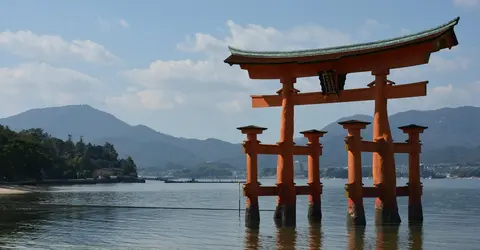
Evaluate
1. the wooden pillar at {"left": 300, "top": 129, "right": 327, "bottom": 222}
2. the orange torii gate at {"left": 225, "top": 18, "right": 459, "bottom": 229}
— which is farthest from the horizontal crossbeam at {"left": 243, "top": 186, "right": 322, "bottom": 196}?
the wooden pillar at {"left": 300, "top": 129, "right": 327, "bottom": 222}

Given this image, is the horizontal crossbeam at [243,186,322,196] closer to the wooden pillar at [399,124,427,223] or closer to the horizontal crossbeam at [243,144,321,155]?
the horizontal crossbeam at [243,144,321,155]

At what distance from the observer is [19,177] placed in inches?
3676

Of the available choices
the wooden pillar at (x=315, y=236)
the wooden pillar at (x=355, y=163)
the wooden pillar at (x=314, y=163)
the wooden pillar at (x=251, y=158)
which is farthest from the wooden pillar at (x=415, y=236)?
the wooden pillar at (x=251, y=158)

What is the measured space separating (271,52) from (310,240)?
8.51 metres

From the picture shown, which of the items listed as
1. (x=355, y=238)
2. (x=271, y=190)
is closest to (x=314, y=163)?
(x=271, y=190)

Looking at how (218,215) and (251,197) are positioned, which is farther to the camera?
(218,215)

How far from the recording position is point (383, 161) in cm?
2280

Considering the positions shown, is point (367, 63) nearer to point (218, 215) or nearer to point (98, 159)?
point (218, 215)

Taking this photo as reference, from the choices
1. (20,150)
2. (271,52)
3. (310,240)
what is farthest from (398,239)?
(20,150)

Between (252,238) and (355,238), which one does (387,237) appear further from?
(252,238)

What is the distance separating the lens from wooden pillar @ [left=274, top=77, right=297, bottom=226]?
2433cm

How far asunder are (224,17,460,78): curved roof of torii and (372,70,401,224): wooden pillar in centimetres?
113

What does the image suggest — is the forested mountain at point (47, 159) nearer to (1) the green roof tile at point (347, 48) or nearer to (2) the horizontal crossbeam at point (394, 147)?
(1) the green roof tile at point (347, 48)

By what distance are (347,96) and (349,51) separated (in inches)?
75.8
